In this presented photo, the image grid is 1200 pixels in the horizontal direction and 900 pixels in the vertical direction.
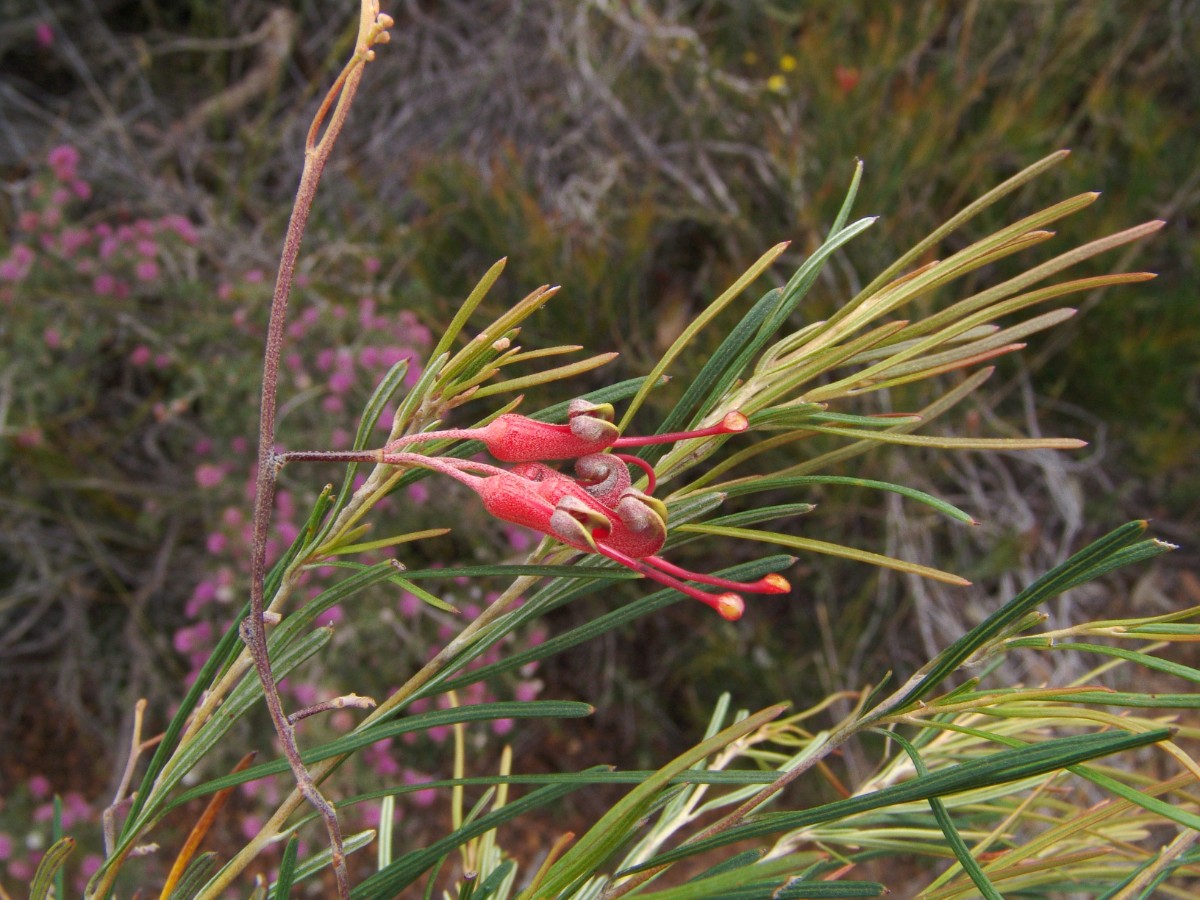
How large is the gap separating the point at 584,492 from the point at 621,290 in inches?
50.1

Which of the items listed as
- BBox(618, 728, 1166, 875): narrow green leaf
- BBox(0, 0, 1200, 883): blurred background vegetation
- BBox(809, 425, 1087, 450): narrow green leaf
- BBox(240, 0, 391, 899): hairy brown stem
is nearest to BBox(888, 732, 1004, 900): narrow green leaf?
BBox(618, 728, 1166, 875): narrow green leaf

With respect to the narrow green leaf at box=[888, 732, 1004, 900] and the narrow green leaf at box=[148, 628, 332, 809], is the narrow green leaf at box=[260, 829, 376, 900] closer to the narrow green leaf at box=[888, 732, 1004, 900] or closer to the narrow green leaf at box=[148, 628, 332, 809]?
the narrow green leaf at box=[148, 628, 332, 809]

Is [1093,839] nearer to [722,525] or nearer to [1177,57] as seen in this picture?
[722,525]

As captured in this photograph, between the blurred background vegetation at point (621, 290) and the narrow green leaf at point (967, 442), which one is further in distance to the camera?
the blurred background vegetation at point (621, 290)

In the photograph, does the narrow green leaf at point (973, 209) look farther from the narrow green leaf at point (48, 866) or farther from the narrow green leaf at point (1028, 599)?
the narrow green leaf at point (48, 866)

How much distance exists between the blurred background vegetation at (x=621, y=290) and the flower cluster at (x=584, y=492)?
1.10 m

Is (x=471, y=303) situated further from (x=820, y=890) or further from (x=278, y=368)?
(x=820, y=890)

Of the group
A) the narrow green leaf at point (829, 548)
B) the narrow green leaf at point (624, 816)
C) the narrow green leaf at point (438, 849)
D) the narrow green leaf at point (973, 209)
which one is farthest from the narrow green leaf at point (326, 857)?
the narrow green leaf at point (973, 209)

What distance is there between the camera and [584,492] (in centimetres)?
29

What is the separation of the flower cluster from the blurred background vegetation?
110cm

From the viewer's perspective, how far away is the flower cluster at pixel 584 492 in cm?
27

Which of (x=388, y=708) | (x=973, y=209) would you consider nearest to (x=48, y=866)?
(x=388, y=708)

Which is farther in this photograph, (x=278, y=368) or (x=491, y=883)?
(x=491, y=883)

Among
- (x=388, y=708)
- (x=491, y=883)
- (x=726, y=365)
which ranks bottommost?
(x=491, y=883)
